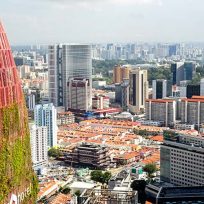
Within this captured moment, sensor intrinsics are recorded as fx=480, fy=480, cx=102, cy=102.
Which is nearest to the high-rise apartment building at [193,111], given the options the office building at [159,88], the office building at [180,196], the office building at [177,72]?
the office building at [159,88]

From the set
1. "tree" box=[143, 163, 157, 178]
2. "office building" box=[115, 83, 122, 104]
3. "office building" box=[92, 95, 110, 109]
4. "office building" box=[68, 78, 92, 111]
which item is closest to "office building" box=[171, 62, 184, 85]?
"office building" box=[115, 83, 122, 104]

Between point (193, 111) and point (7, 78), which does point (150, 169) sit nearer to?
point (193, 111)

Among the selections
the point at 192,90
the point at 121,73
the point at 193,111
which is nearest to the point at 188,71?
the point at 121,73

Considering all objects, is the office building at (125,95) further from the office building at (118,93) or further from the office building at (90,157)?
the office building at (90,157)

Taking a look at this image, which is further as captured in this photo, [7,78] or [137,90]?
[137,90]

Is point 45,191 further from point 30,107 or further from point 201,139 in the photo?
point 30,107
